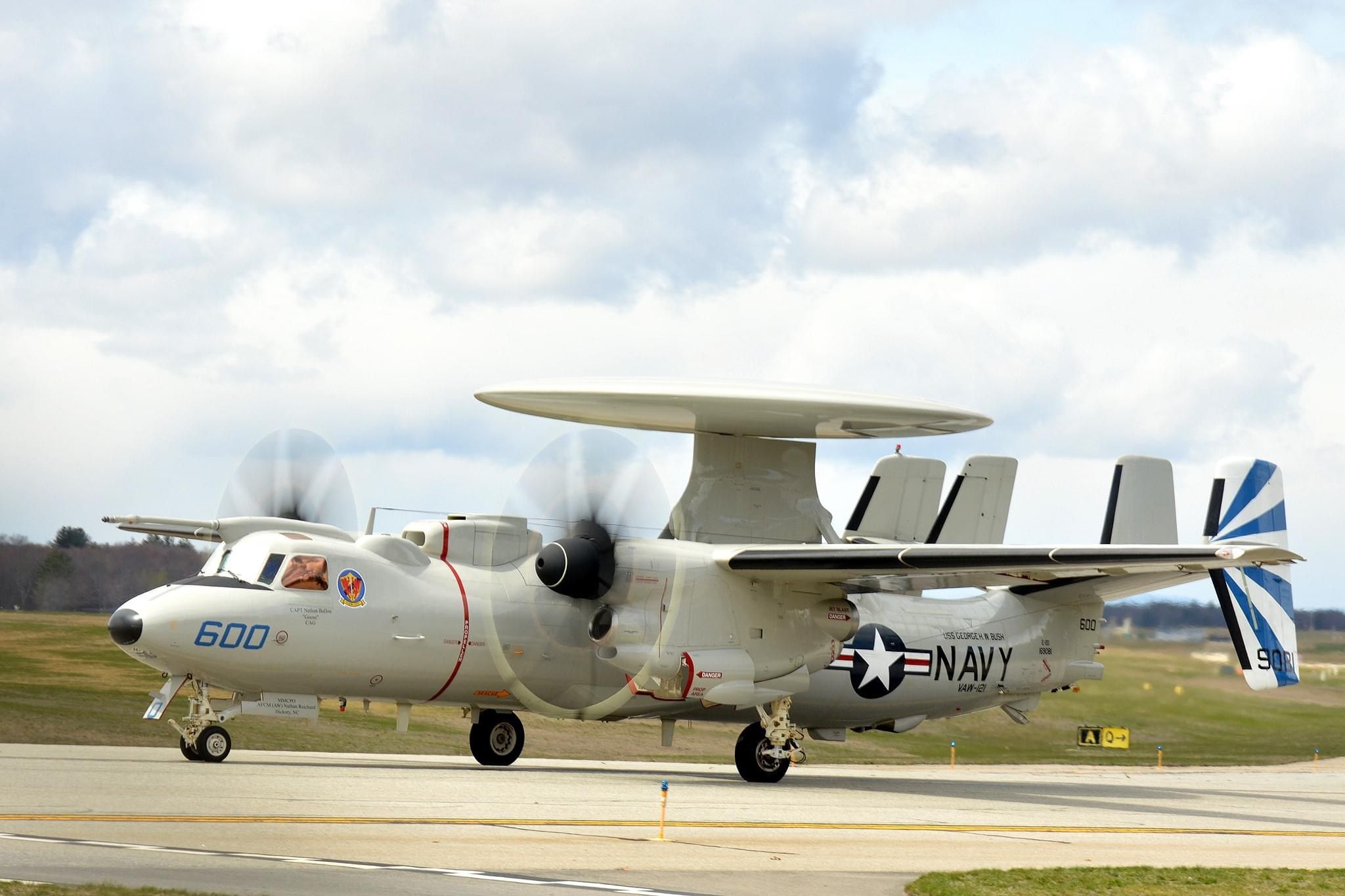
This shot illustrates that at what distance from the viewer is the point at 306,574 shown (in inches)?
774

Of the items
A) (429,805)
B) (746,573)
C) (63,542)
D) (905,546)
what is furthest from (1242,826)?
(63,542)

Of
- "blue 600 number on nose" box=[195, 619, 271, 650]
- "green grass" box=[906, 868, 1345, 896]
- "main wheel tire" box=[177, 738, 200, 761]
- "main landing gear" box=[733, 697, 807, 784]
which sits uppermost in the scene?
"blue 600 number on nose" box=[195, 619, 271, 650]

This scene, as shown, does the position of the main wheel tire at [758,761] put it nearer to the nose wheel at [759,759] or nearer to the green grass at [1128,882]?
the nose wheel at [759,759]

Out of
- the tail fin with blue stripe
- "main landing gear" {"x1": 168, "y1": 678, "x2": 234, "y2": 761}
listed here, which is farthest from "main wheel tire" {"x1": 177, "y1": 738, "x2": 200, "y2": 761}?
the tail fin with blue stripe

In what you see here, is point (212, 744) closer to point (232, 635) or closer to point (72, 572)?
point (232, 635)

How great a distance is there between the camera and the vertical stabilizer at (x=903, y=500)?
1043 inches

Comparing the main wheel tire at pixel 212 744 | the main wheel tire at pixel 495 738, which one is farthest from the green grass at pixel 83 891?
the main wheel tire at pixel 495 738

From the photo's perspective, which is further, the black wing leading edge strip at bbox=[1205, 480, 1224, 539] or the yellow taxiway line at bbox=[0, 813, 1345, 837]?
the black wing leading edge strip at bbox=[1205, 480, 1224, 539]

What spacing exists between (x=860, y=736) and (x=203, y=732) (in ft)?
72.8

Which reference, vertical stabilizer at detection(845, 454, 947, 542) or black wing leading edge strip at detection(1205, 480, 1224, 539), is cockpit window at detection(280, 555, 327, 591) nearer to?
vertical stabilizer at detection(845, 454, 947, 542)

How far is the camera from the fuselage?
753 inches

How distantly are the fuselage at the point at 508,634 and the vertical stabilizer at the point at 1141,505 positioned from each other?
4.86 metres

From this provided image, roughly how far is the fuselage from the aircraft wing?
2.60ft

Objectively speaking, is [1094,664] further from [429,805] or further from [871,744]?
[429,805]
